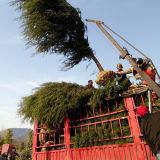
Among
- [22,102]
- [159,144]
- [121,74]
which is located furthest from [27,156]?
[159,144]

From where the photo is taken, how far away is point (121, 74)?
864 centimetres

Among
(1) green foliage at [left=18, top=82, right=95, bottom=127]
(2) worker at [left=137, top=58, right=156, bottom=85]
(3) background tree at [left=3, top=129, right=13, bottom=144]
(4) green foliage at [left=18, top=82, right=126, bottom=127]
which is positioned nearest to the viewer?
(2) worker at [left=137, top=58, right=156, bottom=85]

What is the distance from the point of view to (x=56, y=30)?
11.9 metres

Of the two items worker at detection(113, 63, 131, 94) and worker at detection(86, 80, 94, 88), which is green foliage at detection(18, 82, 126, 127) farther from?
worker at detection(113, 63, 131, 94)

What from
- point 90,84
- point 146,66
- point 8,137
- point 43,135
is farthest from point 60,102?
point 8,137

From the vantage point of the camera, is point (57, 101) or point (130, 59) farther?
point (57, 101)

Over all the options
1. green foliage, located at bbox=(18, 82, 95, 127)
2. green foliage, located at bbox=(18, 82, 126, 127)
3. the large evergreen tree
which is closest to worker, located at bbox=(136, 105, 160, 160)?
green foliage, located at bbox=(18, 82, 126, 127)

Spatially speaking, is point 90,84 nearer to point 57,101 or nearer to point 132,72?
point 57,101

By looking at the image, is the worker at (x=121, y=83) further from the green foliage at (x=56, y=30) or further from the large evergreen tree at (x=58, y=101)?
the green foliage at (x=56, y=30)

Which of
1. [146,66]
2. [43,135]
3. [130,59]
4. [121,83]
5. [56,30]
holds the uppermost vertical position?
[56,30]

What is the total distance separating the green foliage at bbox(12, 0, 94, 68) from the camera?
38.9 feet

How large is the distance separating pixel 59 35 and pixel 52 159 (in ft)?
17.9

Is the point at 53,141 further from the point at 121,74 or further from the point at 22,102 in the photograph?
the point at 121,74

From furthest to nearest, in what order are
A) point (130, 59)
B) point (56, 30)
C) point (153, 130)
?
1. point (56, 30)
2. point (130, 59)
3. point (153, 130)
